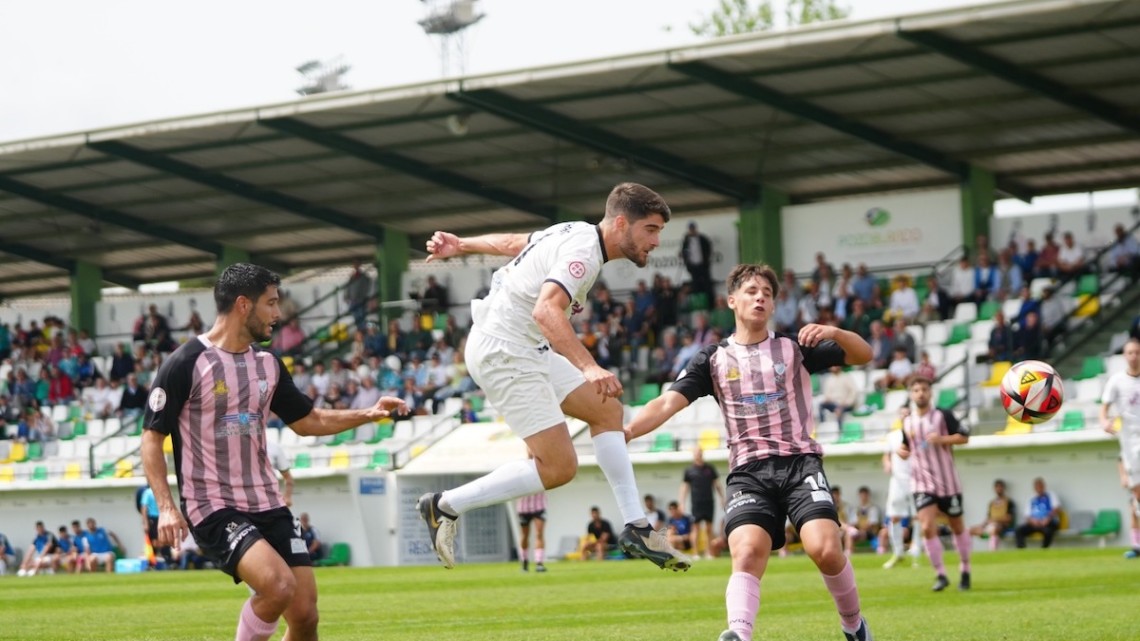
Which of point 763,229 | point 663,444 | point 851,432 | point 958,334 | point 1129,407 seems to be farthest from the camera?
point 763,229

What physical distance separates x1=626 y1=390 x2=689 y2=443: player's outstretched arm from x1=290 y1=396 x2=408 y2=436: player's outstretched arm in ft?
3.90

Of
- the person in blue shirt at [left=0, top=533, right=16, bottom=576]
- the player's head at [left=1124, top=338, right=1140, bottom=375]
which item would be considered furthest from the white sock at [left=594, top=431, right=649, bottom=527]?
the person in blue shirt at [left=0, top=533, right=16, bottom=576]

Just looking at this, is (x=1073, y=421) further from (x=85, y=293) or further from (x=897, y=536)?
(x=85, y=293)

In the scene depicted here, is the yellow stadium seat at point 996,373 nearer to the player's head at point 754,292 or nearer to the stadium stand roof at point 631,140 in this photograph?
the stadium stand roof at point 631,140

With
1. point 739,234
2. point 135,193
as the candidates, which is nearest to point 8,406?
point 135,193

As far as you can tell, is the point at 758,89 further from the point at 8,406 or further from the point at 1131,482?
the point at 8,406

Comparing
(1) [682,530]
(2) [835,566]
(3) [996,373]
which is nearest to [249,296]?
(2) [835,566]

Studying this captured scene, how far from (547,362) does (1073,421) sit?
18.6m

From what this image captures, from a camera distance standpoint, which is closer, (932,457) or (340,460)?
(932,457)

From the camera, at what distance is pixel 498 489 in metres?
8.91

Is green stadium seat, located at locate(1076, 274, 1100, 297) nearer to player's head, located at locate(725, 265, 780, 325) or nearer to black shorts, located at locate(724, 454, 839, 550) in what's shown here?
player's head, located at locate(725, 265, 780, 325)

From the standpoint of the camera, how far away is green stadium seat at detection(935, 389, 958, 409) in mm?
27922

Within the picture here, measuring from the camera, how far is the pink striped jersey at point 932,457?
16.5 m

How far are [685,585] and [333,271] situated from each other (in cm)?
3440
